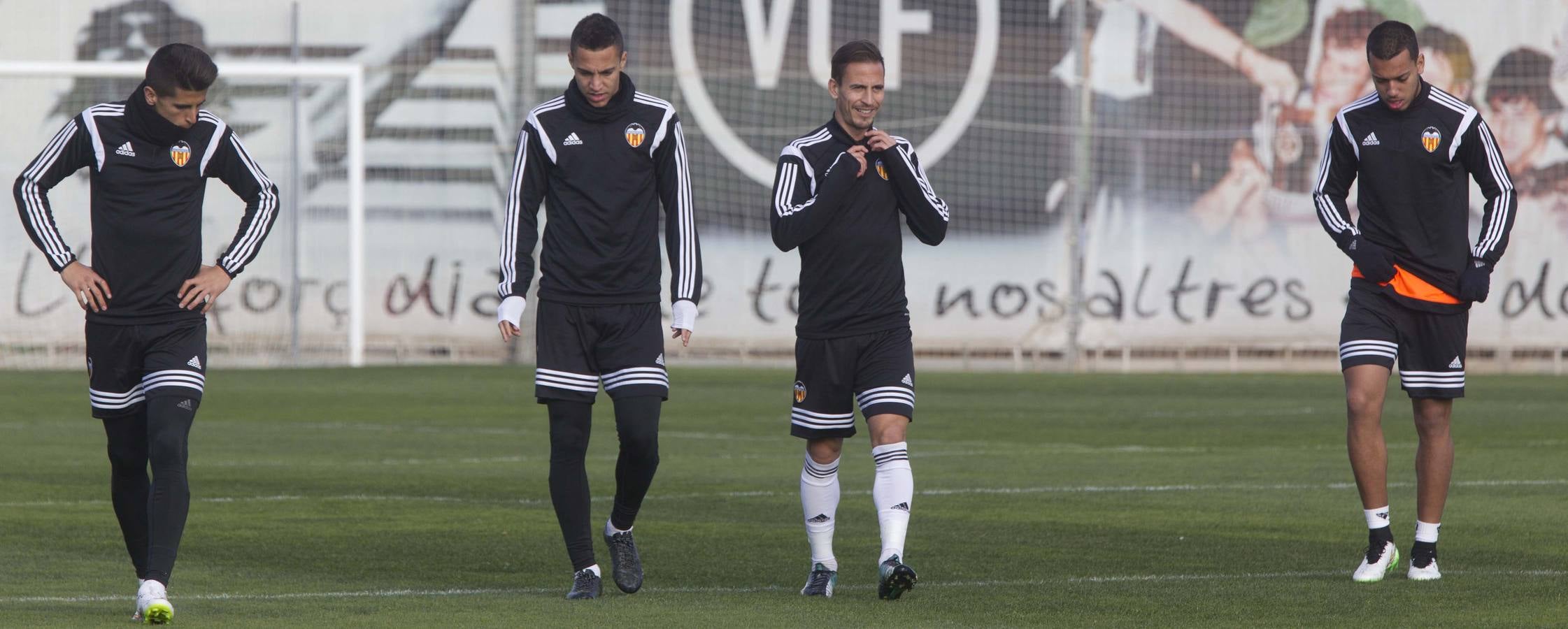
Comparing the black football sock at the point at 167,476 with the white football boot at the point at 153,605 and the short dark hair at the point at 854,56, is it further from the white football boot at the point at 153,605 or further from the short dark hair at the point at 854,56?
the short dark hair at the point at 854,56

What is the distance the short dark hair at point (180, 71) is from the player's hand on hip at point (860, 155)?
2.01 metres

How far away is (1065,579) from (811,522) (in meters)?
0.96

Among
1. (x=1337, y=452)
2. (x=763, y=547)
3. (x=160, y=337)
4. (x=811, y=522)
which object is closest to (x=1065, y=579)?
(x=811, y=522)

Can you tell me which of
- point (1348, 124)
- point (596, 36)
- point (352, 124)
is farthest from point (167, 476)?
point (352, 124)

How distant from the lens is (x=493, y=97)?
27828 millimetres

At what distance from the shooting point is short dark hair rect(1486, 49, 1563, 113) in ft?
88.9

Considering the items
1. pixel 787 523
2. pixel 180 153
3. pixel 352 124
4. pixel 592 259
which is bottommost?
pixel 787 523

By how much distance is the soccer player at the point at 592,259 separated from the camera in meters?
7.24

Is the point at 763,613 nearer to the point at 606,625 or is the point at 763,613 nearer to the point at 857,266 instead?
the point at 606,625

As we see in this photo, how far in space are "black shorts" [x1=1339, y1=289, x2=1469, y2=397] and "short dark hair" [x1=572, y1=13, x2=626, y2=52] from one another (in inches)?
107

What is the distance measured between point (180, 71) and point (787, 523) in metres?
3.82

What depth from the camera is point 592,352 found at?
7312 mm

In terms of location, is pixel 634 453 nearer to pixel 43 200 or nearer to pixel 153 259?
pixel 153 259

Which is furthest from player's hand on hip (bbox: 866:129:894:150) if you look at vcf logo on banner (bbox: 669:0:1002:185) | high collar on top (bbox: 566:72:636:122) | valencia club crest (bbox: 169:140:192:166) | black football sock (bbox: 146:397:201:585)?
vcf logo on banner (bbox: 669:0:1002:185)
